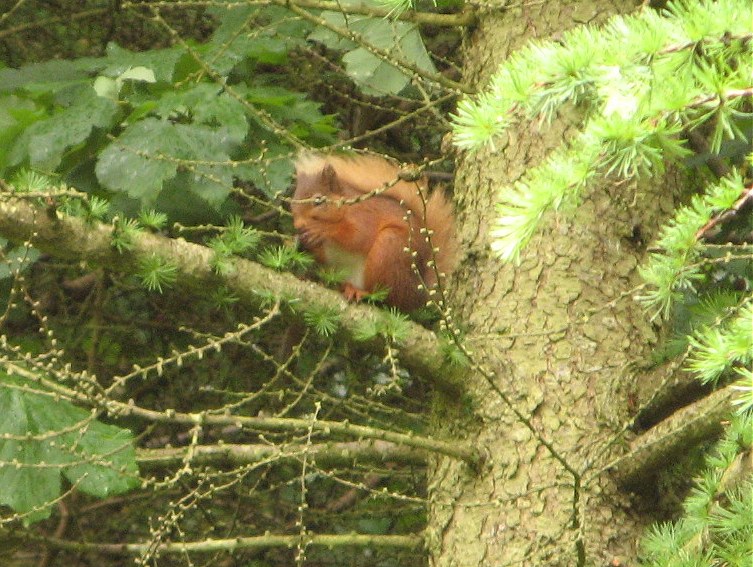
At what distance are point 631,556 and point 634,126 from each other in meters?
1.51

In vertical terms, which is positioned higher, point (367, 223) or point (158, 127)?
point (158, 127)

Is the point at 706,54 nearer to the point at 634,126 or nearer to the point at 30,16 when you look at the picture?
the point at 634,126

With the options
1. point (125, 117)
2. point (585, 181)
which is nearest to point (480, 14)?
point (125, 117)

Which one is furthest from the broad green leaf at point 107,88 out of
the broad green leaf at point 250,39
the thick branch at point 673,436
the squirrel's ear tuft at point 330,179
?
the thick branch at point 673,436

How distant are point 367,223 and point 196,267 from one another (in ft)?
4.02

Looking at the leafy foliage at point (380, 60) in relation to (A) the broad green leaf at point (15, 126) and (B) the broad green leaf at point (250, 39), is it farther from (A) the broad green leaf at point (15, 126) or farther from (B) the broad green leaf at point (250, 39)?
(A) the broad green leaf at point (15, 126)

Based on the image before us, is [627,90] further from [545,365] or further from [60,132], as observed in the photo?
[60,132]

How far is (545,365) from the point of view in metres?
2.73

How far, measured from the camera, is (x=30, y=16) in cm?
468

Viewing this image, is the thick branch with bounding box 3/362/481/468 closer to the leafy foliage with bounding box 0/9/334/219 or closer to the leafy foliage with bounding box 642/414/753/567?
the leafy foliage with bounding box 0/9/334/219

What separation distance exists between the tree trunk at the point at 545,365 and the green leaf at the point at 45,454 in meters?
0.80

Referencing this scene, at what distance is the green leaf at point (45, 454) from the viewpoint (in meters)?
2.69

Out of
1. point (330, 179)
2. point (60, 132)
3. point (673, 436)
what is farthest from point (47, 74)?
point (673, 436)

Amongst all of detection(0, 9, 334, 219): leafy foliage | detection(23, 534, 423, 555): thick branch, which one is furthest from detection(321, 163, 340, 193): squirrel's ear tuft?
detection(23, 534, 423, 555): thick branch
